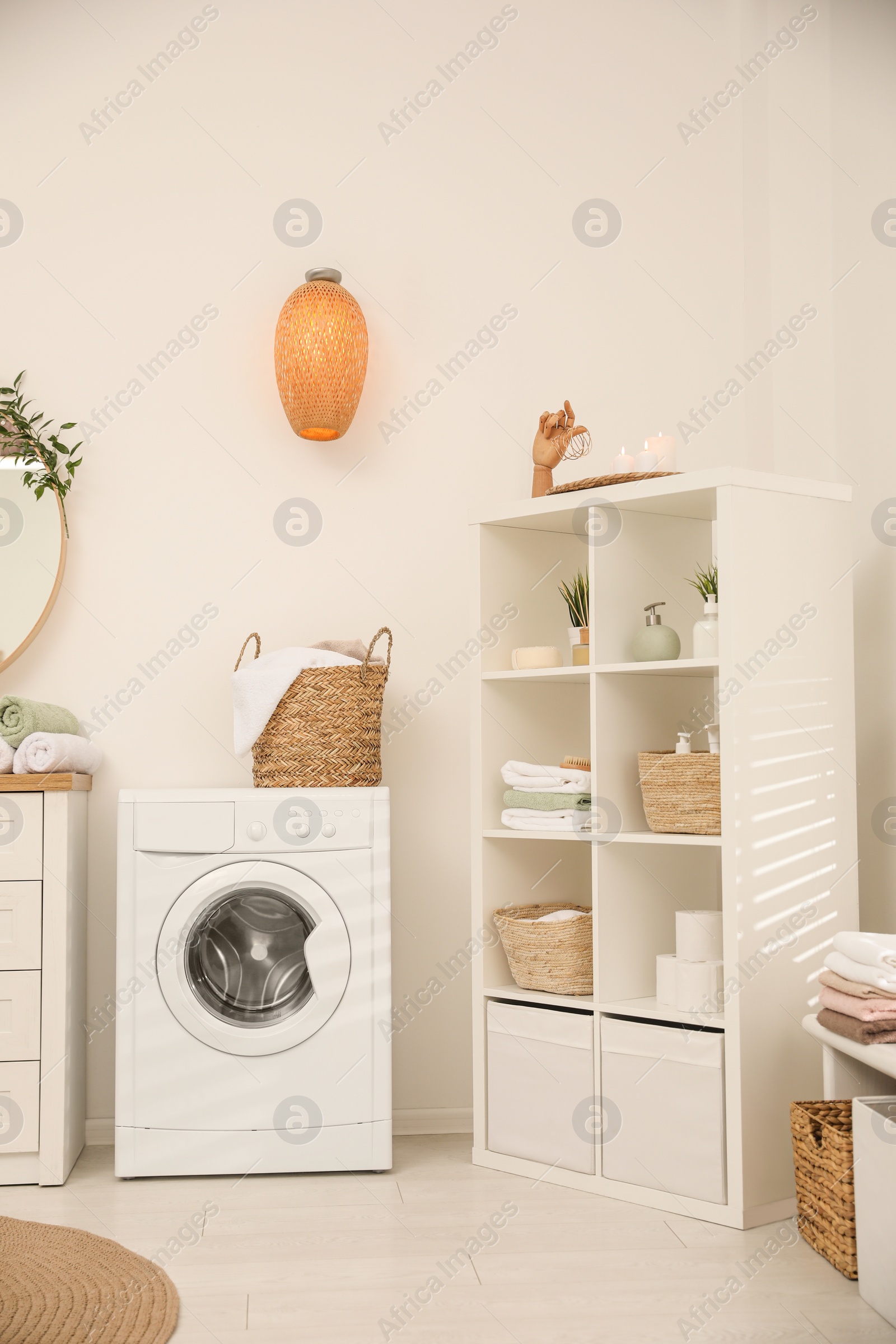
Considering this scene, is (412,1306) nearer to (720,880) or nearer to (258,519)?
(720,880)

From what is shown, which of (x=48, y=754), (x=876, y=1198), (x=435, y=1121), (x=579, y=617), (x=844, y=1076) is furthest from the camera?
(x=435, y=1121)

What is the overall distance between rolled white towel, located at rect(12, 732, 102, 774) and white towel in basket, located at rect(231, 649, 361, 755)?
14.9 inches

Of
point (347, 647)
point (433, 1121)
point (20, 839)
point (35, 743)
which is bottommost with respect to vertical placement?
point (433, 1121)

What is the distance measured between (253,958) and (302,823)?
1.13 ft

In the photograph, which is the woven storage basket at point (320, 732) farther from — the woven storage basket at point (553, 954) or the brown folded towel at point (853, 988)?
the brown folded towel at point (853, 988)

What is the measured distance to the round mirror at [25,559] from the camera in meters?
2.97

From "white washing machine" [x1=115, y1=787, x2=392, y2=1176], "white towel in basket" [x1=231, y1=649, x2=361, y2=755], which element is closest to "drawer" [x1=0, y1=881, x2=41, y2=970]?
"white washing machine" [x1=115, y1=787, x2=392, y2=1176]

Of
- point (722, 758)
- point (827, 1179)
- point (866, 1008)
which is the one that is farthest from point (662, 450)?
point (827, 1179)

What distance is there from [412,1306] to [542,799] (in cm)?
111

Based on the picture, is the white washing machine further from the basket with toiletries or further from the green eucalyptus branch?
the green eucalyptus branch

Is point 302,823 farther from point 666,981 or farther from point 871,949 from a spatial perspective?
point 871,949

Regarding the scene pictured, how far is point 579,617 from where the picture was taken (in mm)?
2797

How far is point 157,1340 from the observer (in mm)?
1795

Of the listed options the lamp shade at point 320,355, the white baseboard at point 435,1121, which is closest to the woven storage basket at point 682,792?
the white baseboard at point 435,1121
